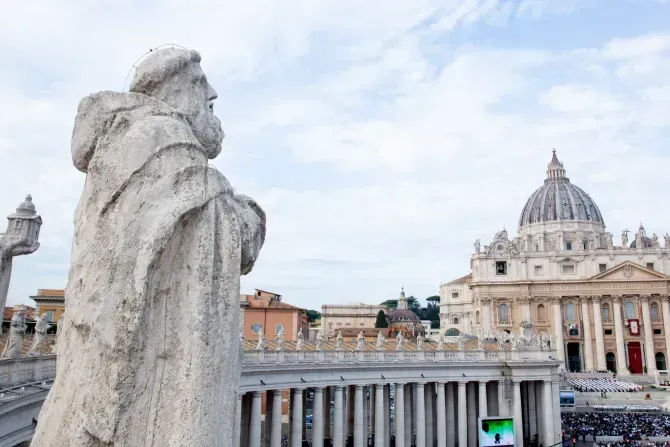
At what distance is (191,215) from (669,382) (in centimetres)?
9668

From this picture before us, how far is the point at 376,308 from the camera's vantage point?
130 meters

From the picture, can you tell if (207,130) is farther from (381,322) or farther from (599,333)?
(599,333)

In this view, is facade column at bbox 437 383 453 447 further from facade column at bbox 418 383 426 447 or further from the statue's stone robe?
the statue's stone robe

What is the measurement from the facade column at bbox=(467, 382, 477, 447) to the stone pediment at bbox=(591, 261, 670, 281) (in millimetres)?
68802

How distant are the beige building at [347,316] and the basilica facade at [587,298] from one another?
20403 mm

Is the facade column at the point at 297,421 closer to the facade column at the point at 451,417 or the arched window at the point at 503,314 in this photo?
the facade column at the point at 451,417

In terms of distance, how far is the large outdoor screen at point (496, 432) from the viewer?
38.3m

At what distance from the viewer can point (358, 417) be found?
3894cm

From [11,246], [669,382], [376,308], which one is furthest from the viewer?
[376,308]

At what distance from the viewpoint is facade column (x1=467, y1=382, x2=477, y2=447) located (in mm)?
46094

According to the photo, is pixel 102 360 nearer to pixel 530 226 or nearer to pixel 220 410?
pixel 220 410

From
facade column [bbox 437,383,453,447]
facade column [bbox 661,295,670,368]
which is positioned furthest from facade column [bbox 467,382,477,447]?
facade column [bbox 661,295,670,368]

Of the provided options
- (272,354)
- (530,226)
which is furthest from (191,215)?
(530,226)

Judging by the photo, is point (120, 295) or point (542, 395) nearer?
point (120, 295)
